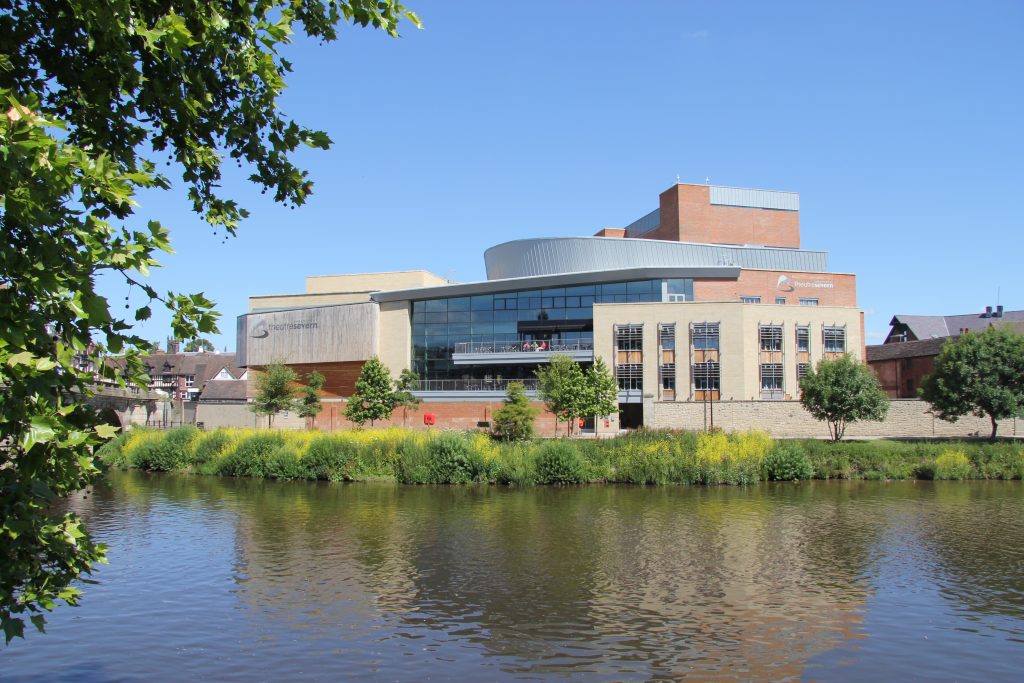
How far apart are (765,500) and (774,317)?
27.8m

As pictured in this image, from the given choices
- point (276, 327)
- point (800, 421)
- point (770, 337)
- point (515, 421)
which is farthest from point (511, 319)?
point (800, 421)

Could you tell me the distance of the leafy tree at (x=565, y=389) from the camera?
42062 millimetres

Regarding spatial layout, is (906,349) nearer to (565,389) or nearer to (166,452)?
(565,389)

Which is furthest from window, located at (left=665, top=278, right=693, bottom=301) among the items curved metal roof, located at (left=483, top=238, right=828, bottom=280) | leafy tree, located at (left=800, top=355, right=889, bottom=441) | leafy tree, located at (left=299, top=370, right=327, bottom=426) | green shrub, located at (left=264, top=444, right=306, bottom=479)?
green shrub, located at (left=264, top=444, right=306, bottom=479)

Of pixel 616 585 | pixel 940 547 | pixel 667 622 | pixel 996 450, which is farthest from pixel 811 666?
pixel 996 450

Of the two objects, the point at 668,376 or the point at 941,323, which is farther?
the point at 941,323

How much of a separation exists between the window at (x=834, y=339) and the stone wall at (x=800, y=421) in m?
7.60

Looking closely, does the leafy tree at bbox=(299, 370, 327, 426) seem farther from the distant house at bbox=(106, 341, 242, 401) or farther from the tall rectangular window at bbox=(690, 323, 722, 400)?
the distant house at bbox=(106, 341, 242, 401)

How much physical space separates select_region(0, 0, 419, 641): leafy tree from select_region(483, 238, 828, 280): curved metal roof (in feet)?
171

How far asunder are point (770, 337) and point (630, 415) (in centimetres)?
1085

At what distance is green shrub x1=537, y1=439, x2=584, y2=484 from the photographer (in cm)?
3275

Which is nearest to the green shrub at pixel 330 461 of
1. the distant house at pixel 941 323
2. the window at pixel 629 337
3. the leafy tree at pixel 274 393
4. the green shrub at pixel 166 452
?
the green shrub at pixel 166 452

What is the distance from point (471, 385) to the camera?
A: 184ft

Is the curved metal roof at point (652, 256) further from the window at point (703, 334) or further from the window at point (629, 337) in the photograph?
the window at point (629, 337)
